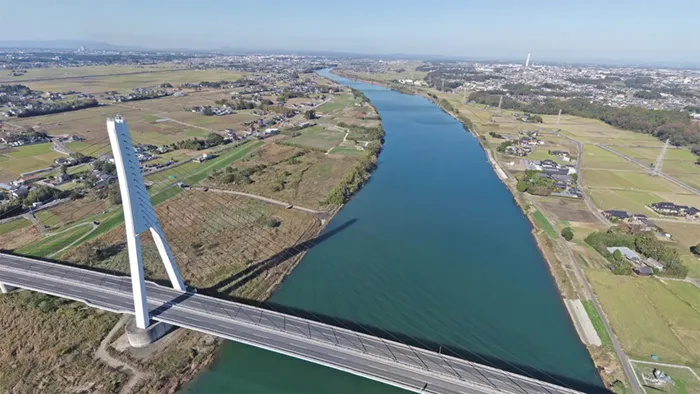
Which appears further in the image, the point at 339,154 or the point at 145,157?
the point at 339,154

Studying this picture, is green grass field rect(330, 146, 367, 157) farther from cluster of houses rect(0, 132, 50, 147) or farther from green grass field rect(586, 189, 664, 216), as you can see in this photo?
cluster of houses rect(0, 132, 50, 147)

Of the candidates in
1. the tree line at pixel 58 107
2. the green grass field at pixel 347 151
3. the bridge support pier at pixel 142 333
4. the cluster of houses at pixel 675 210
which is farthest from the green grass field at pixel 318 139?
the tree line at pixel 58 107

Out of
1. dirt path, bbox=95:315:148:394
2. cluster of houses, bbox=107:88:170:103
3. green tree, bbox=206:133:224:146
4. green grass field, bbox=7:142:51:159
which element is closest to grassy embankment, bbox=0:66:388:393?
dirt path, bbox=95:315:148:394

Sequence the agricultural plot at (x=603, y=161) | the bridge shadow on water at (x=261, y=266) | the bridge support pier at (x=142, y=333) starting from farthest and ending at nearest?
the agricultural plot at (x=603, y=161)
the bridge shadow on water at (x=261, y=266)
the bridge support pier at (x=142, y=333)

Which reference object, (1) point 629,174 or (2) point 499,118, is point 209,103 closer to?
(2) point 499,118

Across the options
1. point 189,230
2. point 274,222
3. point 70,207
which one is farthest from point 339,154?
point 70,207

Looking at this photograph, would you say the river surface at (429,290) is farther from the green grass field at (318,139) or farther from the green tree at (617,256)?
the green grass field at (318,139)
